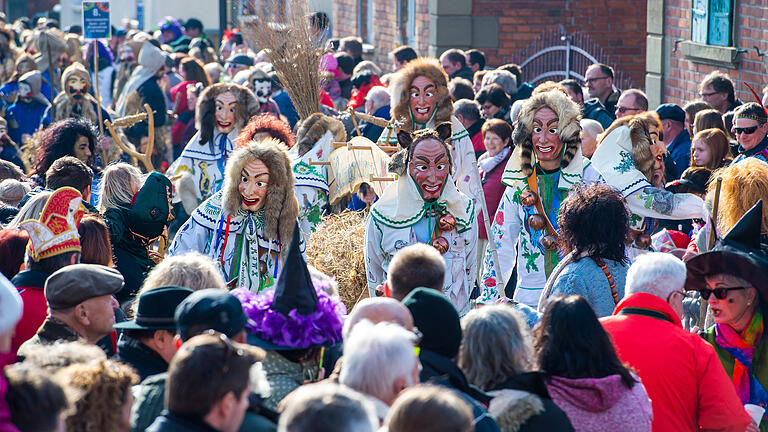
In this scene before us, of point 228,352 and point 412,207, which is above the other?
point 412,207

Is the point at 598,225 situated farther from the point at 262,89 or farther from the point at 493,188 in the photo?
the point at 262,89

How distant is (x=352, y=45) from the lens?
15.6 m

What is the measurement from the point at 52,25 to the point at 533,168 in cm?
1727

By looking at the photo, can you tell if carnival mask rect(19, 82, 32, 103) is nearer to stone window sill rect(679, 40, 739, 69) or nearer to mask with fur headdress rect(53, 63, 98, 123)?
mask with fur headdress rect(53, 63, 98, 123)

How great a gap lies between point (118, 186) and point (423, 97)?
96.6 inches

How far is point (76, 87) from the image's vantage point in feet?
34.4

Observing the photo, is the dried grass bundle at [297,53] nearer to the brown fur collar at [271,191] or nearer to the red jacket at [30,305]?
the brown fur collar at [271,191]

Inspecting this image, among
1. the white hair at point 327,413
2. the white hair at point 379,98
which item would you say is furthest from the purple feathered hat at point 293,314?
the white hair at point 379,98

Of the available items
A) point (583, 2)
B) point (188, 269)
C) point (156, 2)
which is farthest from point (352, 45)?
point (156, 2)

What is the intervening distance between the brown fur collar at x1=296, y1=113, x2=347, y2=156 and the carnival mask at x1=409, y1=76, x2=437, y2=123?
0.65 meters

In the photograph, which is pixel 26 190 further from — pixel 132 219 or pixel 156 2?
pixel 156 2

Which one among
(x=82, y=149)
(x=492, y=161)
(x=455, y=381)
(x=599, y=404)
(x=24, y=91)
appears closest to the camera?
(x=455, y=381)

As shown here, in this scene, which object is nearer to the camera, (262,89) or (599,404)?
(599,404)

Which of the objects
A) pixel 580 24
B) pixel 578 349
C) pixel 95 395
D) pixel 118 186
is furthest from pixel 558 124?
pixel 580 24
